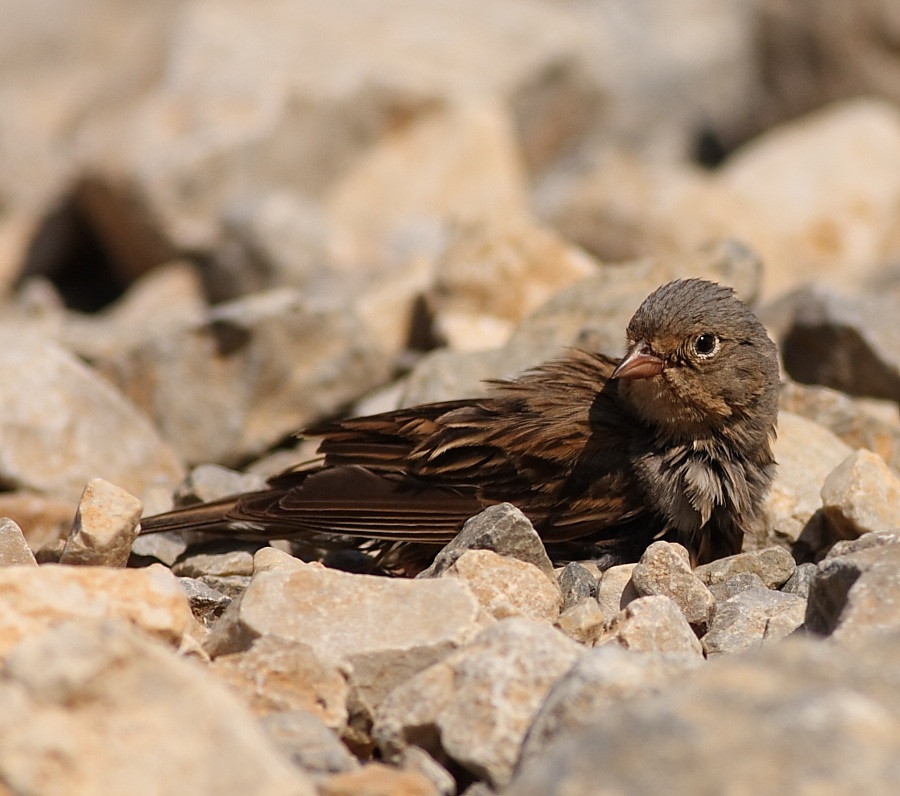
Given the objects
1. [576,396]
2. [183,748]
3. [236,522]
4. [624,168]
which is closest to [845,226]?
[624,168]

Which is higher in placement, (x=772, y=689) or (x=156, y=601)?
(x=772, y=689)

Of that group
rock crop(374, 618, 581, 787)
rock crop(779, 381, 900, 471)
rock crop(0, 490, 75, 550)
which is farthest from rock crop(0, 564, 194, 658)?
rock crop(779, 381, 900, 471)

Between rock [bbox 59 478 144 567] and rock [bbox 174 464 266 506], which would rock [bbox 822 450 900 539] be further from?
rock [bbox 59 478 144 567]

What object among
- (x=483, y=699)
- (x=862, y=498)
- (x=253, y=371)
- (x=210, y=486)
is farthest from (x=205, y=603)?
(x=253, y=371)

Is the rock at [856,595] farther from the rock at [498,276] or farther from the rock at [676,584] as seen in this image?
the rock at [498,276]

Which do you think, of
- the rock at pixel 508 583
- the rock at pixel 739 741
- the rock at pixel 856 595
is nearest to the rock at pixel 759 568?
the rock at pixel 508 583

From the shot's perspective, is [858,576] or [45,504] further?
[45,504]

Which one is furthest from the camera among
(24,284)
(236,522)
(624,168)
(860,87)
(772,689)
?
(860,87)

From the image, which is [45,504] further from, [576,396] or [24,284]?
[24,284]

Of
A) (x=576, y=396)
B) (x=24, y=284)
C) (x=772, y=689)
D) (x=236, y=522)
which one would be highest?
(x=772, y=689)
